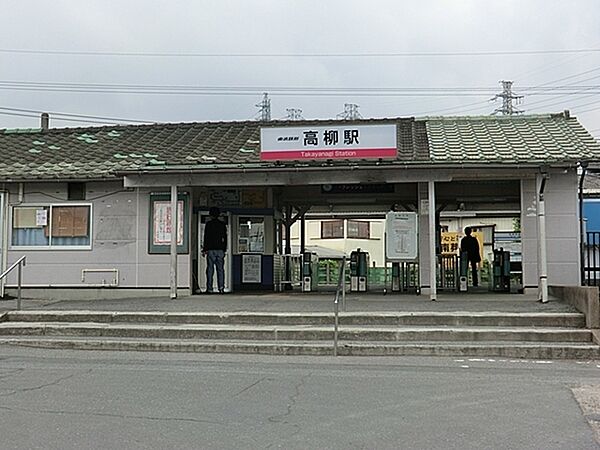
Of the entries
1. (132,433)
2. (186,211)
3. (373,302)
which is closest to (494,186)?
(373,302)

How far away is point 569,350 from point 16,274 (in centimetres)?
1255

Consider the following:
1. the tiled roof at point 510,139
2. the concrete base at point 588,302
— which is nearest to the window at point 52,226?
the tiled roof at point 510,139

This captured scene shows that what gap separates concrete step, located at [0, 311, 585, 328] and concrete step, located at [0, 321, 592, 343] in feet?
0.63

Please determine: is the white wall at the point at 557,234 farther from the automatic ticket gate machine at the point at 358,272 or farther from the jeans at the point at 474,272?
the automatic ticket gate machine at the point at 358,272

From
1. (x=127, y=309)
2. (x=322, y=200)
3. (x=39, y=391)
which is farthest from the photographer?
(x=322, y=200)

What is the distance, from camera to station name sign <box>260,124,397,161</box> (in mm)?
15336

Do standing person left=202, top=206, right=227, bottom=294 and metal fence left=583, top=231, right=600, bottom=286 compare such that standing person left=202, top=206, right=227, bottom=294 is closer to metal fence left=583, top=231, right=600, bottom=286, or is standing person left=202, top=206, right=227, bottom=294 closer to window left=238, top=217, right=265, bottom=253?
window left=238, top=217, right=265, bottom=253

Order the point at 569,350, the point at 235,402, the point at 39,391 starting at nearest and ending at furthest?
the point at 235,402, the point at 39,391, the point at 569,350

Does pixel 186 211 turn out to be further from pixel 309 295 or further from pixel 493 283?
pixel 493 283

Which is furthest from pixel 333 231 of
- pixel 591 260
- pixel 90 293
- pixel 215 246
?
pixel 591 260

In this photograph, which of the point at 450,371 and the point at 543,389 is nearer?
the point at 543,389

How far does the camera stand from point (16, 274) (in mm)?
17672

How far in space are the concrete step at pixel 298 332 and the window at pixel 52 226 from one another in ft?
14.2

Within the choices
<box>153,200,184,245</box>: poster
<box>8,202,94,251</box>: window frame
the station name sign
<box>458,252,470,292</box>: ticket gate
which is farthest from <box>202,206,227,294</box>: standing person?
<box>458,252,470,292</box>: ticket gate
